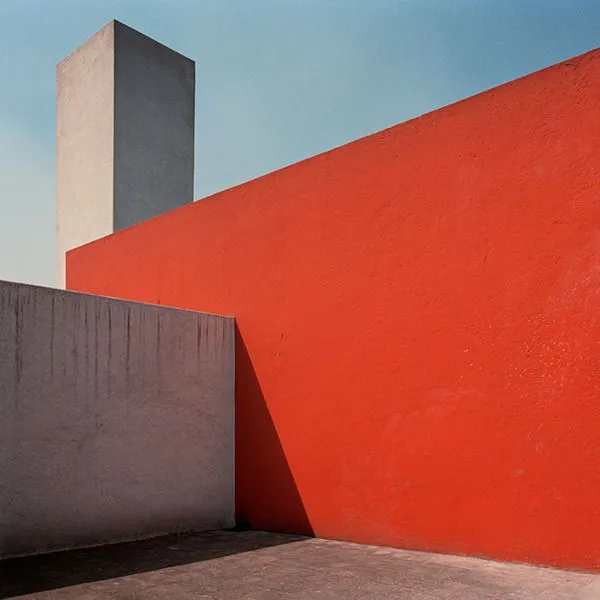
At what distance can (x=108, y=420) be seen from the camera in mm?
5465

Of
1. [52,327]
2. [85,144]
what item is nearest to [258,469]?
[52,327]

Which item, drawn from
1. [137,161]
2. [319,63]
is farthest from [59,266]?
[319,63]

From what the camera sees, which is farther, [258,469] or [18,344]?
[258,469]

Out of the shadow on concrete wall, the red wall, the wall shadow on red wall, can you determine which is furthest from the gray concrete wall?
the red wall

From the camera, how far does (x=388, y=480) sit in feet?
16.7

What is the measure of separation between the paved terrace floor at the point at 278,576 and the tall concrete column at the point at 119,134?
23.3 feet

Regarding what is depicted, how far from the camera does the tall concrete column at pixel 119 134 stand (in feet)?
35.6

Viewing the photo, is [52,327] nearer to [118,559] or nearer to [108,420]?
[108,420]

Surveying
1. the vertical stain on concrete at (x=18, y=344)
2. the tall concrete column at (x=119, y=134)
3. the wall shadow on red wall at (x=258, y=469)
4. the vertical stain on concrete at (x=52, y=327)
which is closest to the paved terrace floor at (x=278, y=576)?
the wall shadow on red wall at (x=258, y=469)

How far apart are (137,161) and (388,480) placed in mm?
8196

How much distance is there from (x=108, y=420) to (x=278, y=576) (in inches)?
87.3

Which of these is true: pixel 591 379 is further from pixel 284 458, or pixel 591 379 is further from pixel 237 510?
pixel 237 510

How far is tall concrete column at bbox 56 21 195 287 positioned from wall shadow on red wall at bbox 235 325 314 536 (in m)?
5.46

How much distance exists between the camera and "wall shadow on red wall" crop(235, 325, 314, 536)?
19.2 ft
